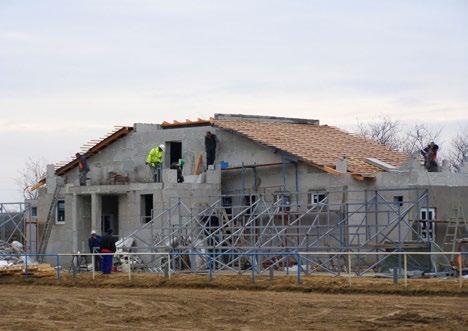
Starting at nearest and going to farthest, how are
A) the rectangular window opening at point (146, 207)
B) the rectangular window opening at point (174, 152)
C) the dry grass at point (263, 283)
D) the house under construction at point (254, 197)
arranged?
the dry grass at point (263, 283) → the house under construction at point (254, 197) → the rectangular window opening at point (146, 207) → the rectangular window opening at point (174, 152)

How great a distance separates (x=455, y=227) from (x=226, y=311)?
15.4m

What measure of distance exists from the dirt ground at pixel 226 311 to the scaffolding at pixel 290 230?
6.84 meters

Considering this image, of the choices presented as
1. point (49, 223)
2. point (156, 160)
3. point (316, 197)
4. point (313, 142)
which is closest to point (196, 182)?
point (156, 160)

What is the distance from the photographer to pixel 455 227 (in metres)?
40.1

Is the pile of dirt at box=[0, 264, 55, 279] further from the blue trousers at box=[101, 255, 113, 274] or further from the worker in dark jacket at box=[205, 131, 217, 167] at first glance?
the worker in dark jacket at box=[205, 131, 217, 167]

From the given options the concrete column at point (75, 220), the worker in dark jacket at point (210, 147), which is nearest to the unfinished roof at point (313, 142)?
the worker in dark jacket at point (210, 147)

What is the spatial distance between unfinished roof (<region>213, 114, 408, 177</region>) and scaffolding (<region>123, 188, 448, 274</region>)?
1625mm

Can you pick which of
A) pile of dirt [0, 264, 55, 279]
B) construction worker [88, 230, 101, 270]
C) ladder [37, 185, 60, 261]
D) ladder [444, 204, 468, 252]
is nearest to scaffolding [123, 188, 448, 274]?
ladder [444, 204, 468, 252]

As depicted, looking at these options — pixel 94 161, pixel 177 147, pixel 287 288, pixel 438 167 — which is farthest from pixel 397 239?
pixel 94 161

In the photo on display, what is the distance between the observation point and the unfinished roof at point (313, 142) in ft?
148

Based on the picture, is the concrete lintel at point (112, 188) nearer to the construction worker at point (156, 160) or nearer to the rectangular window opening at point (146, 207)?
the rectangular window opening at point (146, 207)

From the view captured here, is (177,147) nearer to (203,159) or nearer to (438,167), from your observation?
(203,159)

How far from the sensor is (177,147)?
5097 centimetres

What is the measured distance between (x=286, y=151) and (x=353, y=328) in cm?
2275
